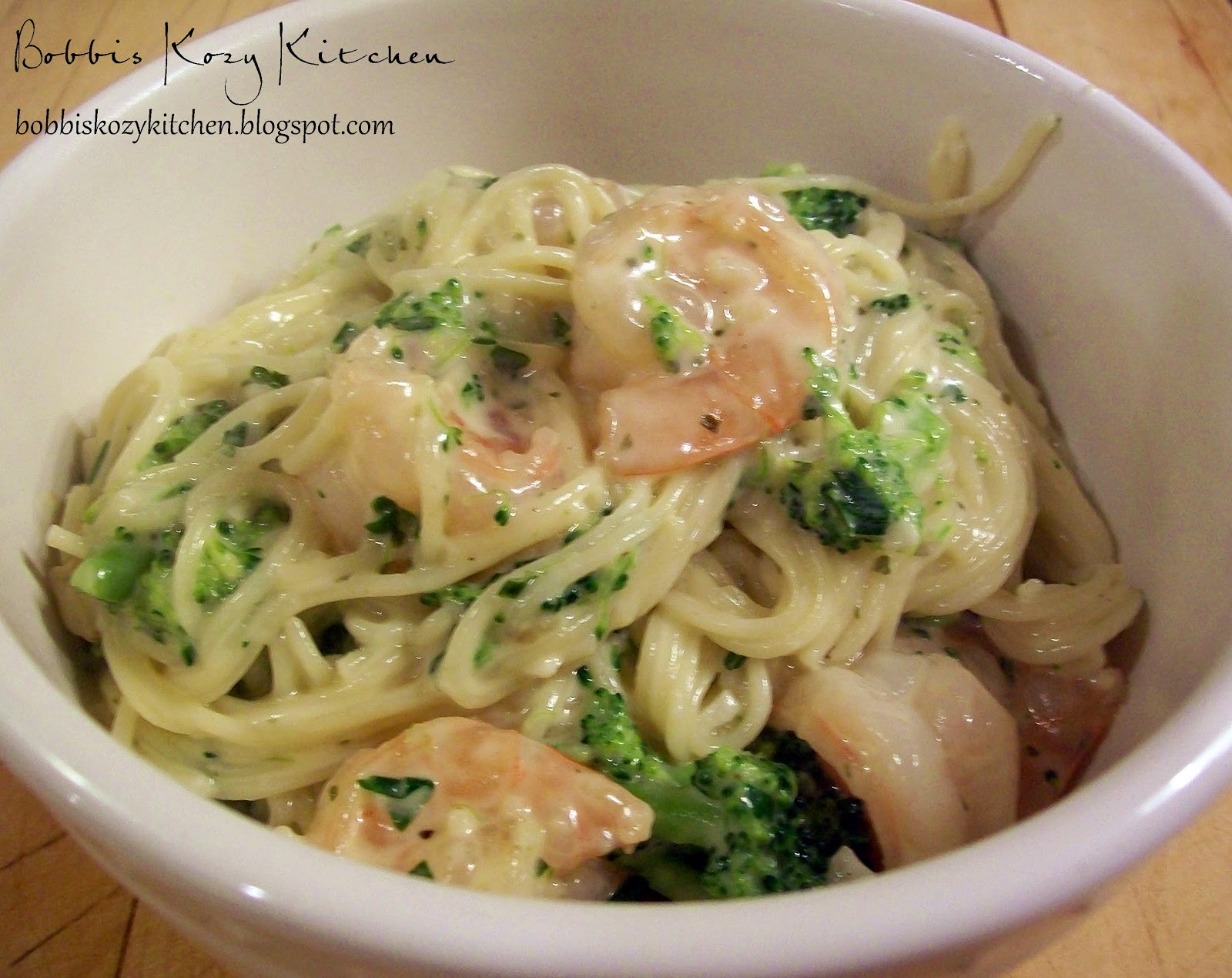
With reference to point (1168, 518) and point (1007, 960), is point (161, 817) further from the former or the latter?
point (1168, 518)

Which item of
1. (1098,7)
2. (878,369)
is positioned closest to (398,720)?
(878,369)

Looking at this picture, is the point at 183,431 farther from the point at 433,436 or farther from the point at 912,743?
the point at 912,743

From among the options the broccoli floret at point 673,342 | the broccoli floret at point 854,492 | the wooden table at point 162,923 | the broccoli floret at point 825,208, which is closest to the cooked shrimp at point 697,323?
the broccoli floret at point 673,342

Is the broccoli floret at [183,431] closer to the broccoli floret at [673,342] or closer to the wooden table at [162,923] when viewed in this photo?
the wooden table at [162,923]

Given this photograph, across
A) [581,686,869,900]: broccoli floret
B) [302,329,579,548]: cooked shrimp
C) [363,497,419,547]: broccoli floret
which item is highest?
[302,329,579,548]: cooked shrimp

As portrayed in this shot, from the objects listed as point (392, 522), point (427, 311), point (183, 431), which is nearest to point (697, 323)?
point (427, 311)

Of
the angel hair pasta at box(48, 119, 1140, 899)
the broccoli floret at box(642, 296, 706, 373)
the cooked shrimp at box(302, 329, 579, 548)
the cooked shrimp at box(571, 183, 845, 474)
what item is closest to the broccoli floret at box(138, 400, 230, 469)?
the angel hair pasta at box(48, 119, 1140, 899)

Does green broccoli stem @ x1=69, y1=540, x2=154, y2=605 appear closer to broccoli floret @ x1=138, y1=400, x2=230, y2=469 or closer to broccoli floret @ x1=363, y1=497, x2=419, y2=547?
broccoli floret @ x1=138, y1=400, x2=230, y2=469
